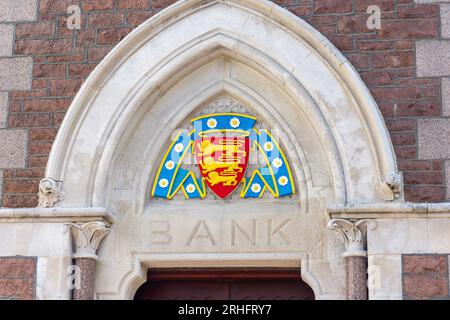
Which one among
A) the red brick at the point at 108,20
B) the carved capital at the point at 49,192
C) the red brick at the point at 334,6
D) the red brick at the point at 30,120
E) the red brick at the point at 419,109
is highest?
the red brick at the point at 334,6

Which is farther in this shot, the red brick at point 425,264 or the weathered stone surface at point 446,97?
the weathered stone surface at point 446,97

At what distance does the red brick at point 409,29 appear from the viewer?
782 centimetres

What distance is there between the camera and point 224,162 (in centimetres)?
790

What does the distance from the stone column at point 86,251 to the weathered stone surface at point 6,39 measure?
1.52 meters

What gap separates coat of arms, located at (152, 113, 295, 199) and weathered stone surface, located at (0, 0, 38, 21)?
4.92ft

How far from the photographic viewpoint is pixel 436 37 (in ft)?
25.6

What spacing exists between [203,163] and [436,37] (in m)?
1.92

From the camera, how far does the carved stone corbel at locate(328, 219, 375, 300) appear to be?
23.9ft

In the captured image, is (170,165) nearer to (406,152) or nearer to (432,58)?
(406,152)

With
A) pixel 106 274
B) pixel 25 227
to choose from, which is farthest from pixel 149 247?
pixel 25 227

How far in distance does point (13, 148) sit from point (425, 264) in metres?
3.08

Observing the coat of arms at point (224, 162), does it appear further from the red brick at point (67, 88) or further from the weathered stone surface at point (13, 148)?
the weathered stone surface at point (13, 148)

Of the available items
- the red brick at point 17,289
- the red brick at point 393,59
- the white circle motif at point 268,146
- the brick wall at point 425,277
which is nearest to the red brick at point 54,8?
the white circle motif at point 268,146

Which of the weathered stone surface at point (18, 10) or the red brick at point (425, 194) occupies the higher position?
the weathered stone surface at point (18, 10)
